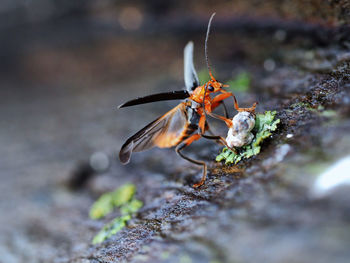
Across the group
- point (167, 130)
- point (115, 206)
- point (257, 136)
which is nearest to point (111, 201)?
point (115, 206)

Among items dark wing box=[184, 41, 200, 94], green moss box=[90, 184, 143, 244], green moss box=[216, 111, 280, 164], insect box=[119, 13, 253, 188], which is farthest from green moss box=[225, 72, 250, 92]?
green moss box=[90, 184, 143, 244]

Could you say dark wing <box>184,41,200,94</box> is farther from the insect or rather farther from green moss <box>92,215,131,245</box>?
green moss <box>92,215,131,245</box>

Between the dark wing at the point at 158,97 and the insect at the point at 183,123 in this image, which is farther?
the insect at the point at 183,123

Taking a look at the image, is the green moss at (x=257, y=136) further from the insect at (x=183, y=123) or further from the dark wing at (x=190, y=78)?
the dark wing at (x=190, y=78)

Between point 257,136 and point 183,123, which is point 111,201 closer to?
point 183,123

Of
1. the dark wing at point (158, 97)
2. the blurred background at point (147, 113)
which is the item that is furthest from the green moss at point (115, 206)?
the dark wing at point (158, 97)
